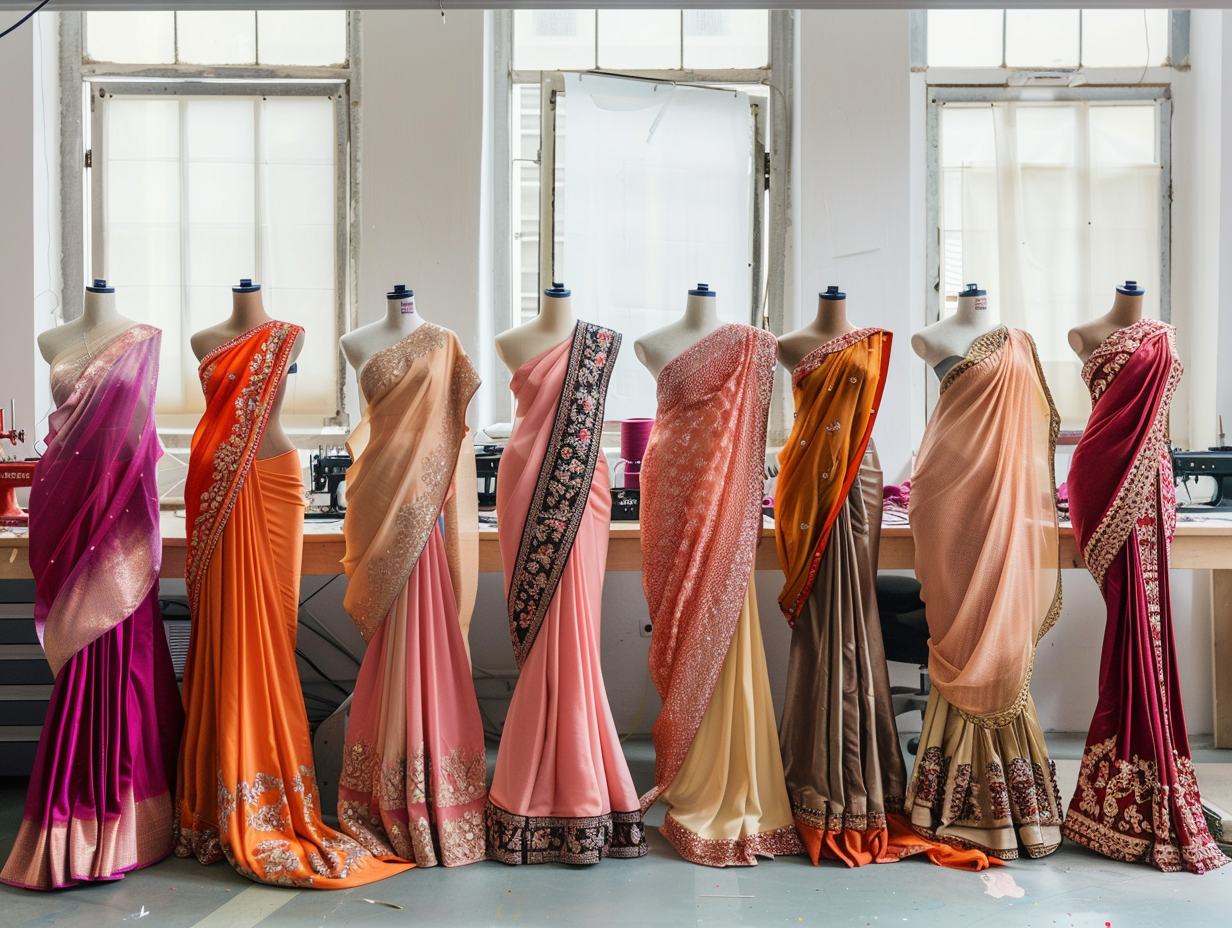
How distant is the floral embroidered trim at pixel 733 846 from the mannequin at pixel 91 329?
71.6 inches

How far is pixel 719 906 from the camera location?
6.60 ft

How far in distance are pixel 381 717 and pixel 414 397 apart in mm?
772

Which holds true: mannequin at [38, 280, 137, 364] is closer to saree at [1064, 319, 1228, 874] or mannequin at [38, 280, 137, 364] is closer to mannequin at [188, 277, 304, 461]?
mannequin at [188, 277, 304, 461]

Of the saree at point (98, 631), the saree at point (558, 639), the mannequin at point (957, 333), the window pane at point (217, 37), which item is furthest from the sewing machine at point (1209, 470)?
the window pane at point (217, 37)

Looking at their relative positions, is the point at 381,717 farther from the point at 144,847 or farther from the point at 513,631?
the point at 144,847

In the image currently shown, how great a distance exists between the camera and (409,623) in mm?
2229

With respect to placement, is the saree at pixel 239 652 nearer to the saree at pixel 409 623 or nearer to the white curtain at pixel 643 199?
the saree at pixel 409 623

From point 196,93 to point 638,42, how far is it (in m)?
1.75

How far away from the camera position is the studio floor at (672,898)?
1.95 m

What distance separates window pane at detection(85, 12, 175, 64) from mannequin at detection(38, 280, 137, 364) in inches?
73.1

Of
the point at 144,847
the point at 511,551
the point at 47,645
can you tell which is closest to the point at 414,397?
the point at 511,551

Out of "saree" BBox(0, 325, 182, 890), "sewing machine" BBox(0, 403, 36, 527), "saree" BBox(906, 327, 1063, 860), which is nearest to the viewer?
"saree" BBox(0, 325, 182, 890)

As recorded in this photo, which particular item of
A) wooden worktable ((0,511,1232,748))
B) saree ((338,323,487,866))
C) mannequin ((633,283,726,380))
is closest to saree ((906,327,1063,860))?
wooden worktable ((0,511,1232,748))

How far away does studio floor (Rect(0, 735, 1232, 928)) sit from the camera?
6.41ft
